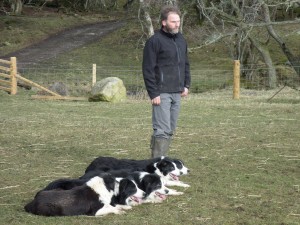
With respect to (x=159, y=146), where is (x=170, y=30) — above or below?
above

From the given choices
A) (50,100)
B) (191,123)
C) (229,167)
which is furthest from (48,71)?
(229,167)

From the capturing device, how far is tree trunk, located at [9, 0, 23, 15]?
39591 millimetres

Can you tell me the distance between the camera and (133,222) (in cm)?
527

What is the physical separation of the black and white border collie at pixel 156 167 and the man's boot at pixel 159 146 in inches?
13.4

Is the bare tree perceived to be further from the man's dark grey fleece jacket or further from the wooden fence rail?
the man's dark grey fleece jacket

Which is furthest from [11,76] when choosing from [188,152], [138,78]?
[188,152]

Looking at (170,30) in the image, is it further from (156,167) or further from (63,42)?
(63,42)

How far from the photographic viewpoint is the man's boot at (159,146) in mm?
7008

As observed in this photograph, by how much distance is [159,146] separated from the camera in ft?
23.1

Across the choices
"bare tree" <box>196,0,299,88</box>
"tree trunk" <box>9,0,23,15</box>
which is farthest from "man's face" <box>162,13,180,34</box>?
"tree trunk" <box>9,0,23,15</box>

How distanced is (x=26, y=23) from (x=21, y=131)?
86.4ft

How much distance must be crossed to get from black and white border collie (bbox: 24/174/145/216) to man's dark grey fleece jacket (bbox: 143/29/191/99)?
134 centimetres

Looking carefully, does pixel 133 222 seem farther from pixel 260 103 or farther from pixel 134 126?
pixel 260 103

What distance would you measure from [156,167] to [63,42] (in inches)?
1066
